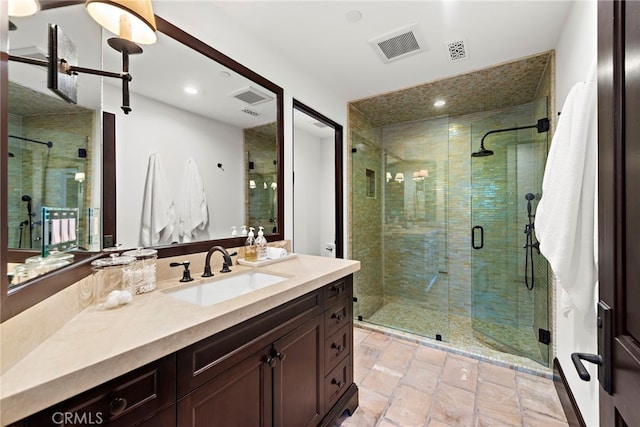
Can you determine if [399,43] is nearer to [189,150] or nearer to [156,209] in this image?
[189,150]

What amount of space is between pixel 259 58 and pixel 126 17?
948 millimetres

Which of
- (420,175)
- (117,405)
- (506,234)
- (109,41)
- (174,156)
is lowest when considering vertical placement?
(117,405)

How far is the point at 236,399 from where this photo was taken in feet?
3.12

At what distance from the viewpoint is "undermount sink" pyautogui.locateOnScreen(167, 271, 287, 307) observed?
1.28m

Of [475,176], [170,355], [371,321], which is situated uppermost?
[475,176]

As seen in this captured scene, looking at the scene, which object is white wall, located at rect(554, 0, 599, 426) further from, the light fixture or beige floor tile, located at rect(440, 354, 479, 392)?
the light fixture

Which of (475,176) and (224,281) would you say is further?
(475,176)

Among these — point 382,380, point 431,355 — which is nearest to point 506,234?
point 431,355

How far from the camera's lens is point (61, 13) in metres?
0.94

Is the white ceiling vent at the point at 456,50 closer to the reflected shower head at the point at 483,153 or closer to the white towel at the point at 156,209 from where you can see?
the reflected shower head at the point at 483,153

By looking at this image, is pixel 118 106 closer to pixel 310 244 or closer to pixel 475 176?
pixel 310 244

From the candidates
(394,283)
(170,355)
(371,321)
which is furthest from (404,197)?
(170,355)

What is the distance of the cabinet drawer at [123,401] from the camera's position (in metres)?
0.56

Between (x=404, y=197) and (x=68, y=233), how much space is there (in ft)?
10.9
